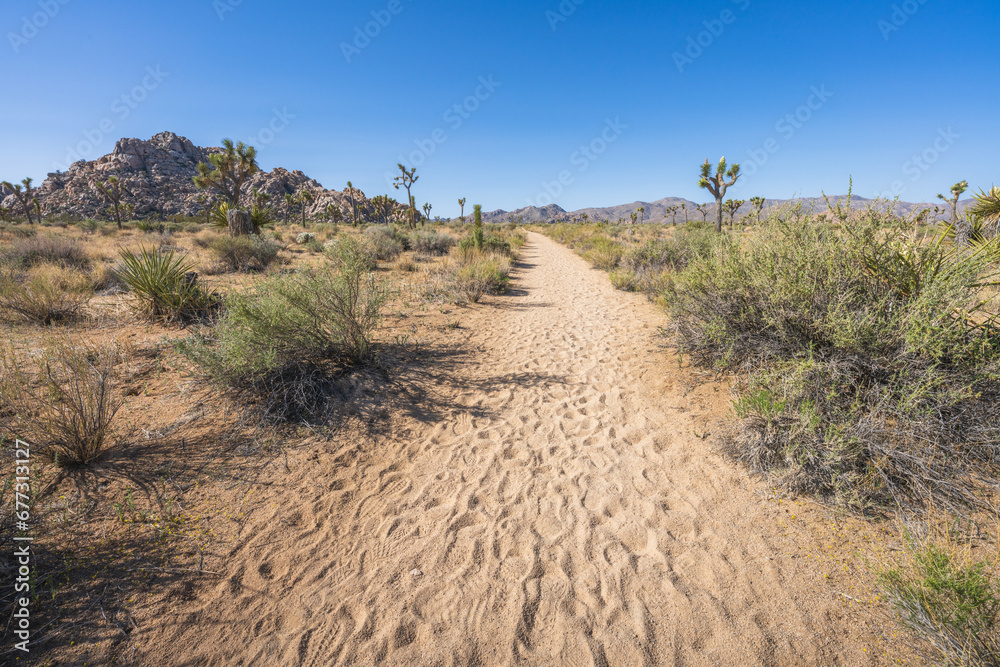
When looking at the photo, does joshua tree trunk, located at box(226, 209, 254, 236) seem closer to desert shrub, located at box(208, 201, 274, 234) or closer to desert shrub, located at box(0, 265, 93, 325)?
desert shrub, located at box(208, 201, 274, 234)

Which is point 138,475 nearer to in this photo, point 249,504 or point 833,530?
point 249,504

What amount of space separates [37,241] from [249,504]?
12.5m

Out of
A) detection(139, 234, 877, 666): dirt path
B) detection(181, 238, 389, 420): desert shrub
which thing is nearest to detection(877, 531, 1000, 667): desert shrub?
detection(139, 234, 877, 666): dirt path

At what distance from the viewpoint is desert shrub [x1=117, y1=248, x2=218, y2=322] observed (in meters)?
5.67

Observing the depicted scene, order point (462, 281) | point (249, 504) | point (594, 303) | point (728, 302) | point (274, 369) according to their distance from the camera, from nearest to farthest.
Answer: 1. point (249, 504)
2. point (274, 369)
3. point (728, 302)
4. point (594, 303)
5. point (462, 281)

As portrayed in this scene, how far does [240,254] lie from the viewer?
10.8 m

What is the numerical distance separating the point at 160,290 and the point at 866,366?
9161 mm

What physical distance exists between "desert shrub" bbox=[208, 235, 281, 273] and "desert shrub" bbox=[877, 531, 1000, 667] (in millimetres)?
13196

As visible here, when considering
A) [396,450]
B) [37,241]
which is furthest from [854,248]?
[37,241]

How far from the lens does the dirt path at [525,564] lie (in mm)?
1921

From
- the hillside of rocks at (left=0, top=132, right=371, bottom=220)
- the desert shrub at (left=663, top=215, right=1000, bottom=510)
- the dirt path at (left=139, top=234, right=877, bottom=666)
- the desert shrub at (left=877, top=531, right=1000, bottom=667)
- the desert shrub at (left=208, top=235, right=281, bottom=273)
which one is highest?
the hillside of rocks at (left=0, top=132, right=371, bottom=220)

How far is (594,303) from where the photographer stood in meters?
9.03

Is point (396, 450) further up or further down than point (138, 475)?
further down

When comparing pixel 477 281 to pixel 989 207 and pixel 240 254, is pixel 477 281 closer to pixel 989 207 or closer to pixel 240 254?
pixel 240 254
